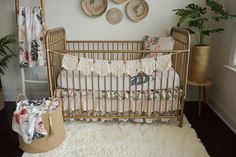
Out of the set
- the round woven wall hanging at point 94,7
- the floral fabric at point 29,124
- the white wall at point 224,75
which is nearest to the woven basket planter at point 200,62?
the white wall at point 224,75

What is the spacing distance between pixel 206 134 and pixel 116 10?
196 centimetres

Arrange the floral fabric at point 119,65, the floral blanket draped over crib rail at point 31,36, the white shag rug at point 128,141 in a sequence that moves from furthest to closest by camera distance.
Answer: the floral blanket draped over crib rail at point 31,36 → the floral fabric at point 119,65 → the white shag rug at point 128,141

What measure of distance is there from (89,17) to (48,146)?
5.96 feet

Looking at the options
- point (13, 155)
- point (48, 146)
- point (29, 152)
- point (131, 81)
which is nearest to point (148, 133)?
point (131, 81)

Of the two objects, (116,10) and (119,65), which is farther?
(116,10)

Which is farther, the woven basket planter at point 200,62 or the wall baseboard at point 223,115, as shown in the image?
the woven basket planter at point 200,62

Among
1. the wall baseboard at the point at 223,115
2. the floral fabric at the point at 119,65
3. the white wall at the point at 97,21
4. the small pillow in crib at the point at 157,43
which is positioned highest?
the white wall at the point at 97,21

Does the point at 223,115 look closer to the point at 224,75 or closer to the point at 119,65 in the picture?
the point at 224,75

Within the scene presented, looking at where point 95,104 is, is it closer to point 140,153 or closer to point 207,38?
point 140,153

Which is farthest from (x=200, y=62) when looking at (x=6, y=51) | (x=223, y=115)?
(x=6, y=51)

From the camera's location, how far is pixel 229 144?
2.28 meters

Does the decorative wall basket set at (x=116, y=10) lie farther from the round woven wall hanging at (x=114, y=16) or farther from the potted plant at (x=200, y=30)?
the potted plant at (x=200, y=30)

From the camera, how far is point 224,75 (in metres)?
2.83

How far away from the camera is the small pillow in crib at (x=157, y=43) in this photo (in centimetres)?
289
